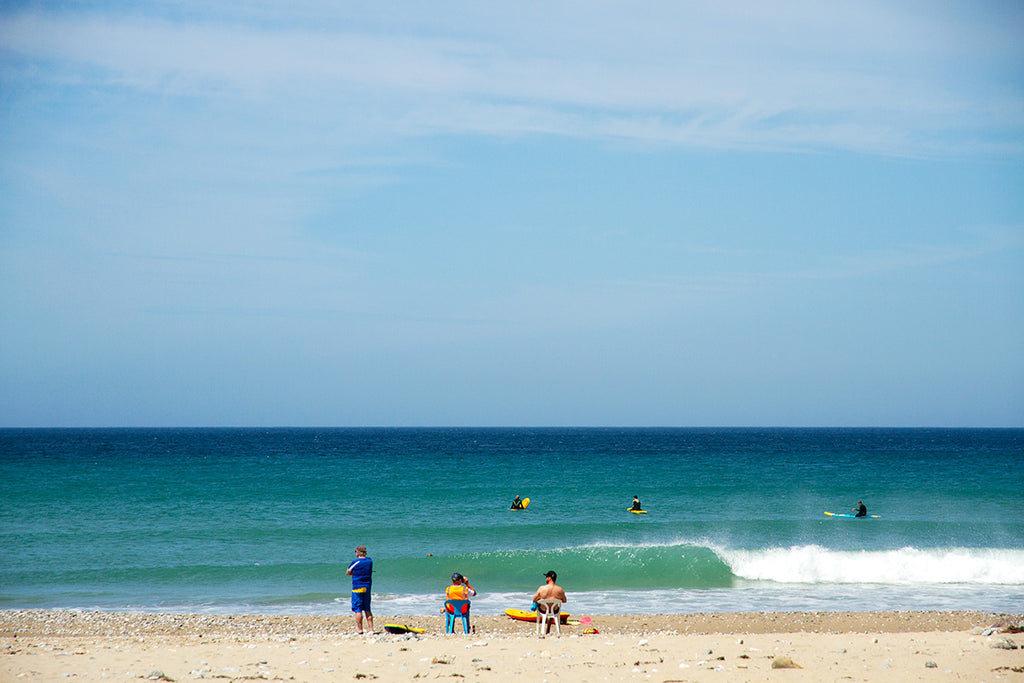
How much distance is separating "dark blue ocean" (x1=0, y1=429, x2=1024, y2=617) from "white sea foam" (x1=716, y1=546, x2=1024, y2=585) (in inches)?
2.7

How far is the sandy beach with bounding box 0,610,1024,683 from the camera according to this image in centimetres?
939

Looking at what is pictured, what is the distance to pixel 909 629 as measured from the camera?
1510 cm

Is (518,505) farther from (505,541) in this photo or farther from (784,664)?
(784,664)

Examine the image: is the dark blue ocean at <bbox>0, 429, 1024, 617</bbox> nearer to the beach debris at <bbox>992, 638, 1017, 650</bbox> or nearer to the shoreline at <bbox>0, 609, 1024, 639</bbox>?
the shoreline at <bbox>0, 609, 1024, 639</bbox>

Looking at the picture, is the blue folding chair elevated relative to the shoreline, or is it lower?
elevated

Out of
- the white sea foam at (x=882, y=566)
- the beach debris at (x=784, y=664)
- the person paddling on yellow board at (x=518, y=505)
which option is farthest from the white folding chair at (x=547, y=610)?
the person paddling on yellow board at (x=518, y=505)

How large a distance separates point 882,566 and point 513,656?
1543cm

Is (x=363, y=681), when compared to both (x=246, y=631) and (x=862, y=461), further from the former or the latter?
(x=862, y=461)

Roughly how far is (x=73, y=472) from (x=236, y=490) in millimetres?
15360

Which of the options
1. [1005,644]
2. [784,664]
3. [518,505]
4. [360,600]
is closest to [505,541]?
[518,505]

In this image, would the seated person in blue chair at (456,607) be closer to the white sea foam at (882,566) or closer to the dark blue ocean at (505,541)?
the dark blue ocean at (505,541)

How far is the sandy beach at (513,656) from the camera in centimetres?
939

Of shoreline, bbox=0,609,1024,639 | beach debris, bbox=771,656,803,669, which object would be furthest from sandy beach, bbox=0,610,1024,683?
shoreline, bbox=0,609,1024,639

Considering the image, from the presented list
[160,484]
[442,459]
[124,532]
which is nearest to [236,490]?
[160,484]
